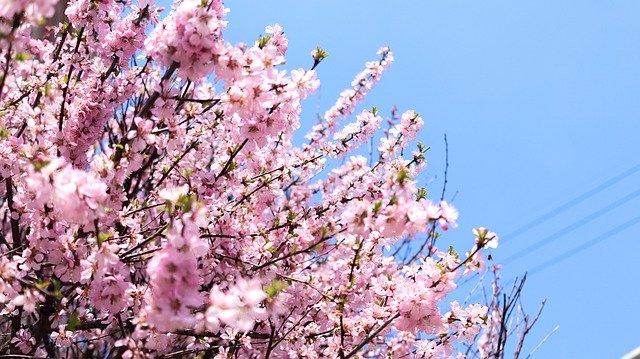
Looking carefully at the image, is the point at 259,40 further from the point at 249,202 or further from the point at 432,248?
the point at 432,248

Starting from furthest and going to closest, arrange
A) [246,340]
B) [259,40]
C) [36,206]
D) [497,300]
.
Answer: [497,300] → [246,340] → [259,40] → [36,206]

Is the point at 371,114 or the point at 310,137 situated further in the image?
the point at 310,137

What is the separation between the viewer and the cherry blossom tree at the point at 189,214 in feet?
8.09

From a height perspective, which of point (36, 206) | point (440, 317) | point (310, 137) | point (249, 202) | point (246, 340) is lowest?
point (440, 317)

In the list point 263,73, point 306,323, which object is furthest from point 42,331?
point 263,73

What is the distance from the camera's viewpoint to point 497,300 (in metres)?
5.58

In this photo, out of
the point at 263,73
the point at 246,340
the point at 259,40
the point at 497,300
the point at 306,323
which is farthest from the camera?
the point at 497,300

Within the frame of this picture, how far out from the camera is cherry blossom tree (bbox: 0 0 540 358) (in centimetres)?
247

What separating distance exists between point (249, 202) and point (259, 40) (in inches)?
72.2

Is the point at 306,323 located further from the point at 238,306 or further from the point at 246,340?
the point at 238,306

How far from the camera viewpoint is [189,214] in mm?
2416

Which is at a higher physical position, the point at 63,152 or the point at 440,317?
the point at 63,152

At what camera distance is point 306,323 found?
475cm

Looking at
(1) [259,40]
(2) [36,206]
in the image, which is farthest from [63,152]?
(1) [259,40]
